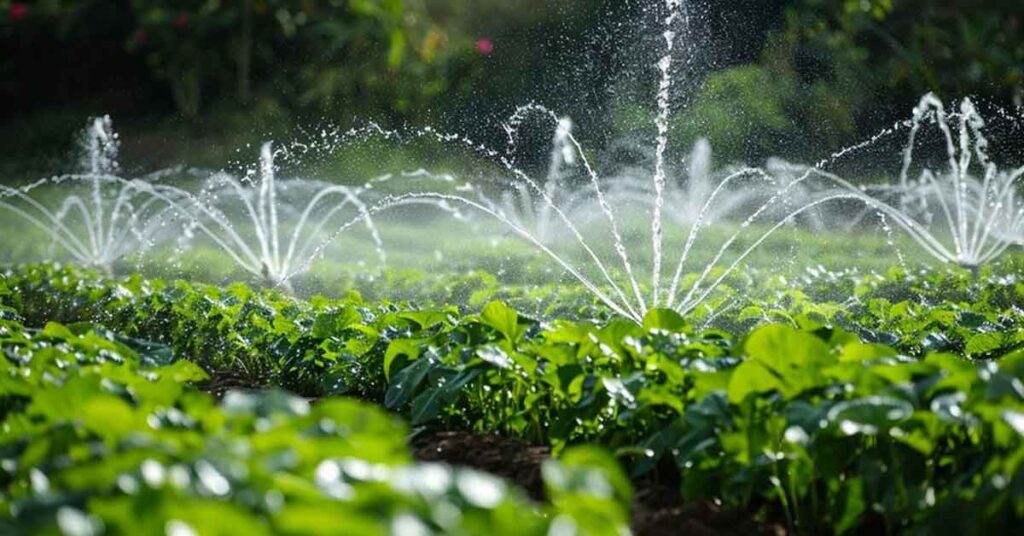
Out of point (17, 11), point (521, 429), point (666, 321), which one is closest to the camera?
point (666, 321)

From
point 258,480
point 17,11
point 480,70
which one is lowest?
point 258,480

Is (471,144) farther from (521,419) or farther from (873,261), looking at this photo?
(521,419)

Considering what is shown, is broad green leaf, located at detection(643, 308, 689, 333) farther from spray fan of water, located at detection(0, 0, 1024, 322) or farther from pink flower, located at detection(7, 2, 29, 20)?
pink flower, located at detection(7, 2, 29, 20)

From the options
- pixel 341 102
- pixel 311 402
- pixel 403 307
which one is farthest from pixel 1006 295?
pixel 341 102

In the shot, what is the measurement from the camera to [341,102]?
17.2 m

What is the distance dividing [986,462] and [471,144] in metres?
14.2

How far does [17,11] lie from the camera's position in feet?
57.4

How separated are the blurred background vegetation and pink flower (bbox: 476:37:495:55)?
0.04m

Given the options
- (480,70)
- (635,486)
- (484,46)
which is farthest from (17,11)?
(635,486)

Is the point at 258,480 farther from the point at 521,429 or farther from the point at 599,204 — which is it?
the point at 599,204

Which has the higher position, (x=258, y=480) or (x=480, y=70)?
(x=480, y=70)

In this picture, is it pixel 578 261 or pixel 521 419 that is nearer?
pixel 521 419

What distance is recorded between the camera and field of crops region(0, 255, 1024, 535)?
1.58 metres

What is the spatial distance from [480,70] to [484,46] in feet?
1.68
